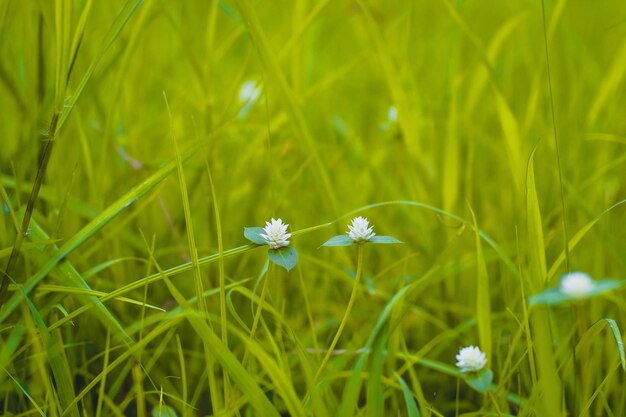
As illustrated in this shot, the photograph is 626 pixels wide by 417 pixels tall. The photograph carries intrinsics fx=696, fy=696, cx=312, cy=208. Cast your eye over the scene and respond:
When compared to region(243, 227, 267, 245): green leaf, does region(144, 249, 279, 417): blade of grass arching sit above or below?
below

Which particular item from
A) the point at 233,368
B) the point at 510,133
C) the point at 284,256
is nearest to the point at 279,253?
the point at 284,256

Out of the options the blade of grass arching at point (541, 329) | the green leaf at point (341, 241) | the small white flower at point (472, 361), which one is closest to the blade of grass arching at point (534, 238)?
the blade of grass arching at point (541, 329)

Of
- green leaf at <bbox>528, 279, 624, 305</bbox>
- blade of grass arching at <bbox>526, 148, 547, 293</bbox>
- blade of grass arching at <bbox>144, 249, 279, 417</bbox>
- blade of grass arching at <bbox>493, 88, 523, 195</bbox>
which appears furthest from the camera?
blade of grass arching at <bbox>493, 88, 523, 195</bbox>

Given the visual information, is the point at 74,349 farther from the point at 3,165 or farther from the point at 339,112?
the point at 339,112

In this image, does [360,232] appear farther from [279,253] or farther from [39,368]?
[39,368]

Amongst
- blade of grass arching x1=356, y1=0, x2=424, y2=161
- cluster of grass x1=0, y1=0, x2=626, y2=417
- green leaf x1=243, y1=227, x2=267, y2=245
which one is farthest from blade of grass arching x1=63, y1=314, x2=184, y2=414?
blade of grass arching x1=356, y1=0, x2=424, y2=161

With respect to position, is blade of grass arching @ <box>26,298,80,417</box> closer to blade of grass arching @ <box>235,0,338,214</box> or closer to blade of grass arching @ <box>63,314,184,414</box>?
blade of grass arching @ <box>63,314,184,414</box>

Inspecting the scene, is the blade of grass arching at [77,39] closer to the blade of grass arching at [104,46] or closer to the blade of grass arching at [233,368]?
the blade of grass arching at [104,46]

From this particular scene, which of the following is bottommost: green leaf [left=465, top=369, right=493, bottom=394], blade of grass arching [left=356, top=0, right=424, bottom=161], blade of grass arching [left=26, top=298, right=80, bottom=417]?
blade of grass arching [left=26, top=298, right=80, bottom=417]
